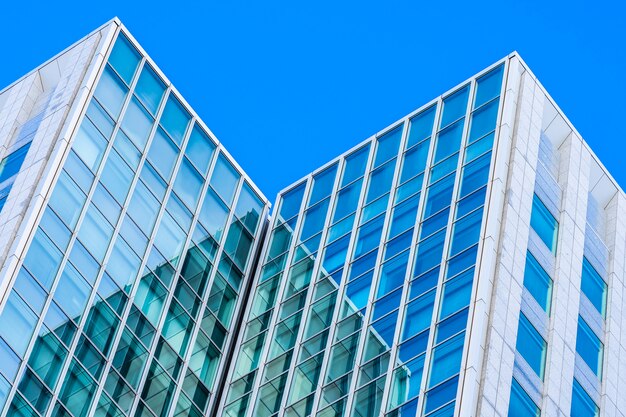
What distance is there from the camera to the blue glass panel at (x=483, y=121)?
6581 centimetres

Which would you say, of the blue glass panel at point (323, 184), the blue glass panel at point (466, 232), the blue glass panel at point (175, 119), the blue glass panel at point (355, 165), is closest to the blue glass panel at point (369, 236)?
the blue glass panel at point (355, 165)

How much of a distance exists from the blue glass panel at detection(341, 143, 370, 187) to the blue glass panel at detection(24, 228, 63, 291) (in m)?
17.5

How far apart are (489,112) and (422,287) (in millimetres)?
9704

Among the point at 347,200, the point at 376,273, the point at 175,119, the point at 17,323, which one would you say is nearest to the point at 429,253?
the point at 376,273

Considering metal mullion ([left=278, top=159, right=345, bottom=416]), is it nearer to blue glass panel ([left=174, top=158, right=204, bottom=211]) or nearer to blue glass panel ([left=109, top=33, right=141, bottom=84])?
blue glass panel ([left=174, top=158, right=204, bottom=211])

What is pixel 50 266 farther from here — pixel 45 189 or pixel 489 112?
pixel 489 112

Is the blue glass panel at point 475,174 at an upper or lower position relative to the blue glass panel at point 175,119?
lower

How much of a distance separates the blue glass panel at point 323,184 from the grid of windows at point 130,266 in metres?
2.79

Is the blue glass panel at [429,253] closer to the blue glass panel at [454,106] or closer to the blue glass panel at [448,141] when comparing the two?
the blue glass panel at [448,141]

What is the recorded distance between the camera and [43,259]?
193 ft

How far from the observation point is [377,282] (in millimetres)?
63844

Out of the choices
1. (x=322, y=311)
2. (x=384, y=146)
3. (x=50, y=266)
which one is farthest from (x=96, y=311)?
(x=384, y=146)

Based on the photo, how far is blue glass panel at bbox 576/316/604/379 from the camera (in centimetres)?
6141

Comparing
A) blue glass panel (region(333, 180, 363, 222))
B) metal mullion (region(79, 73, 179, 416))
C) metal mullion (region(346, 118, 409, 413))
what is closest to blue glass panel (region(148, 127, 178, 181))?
metal mullion (region(79, 73, 179, 416))
